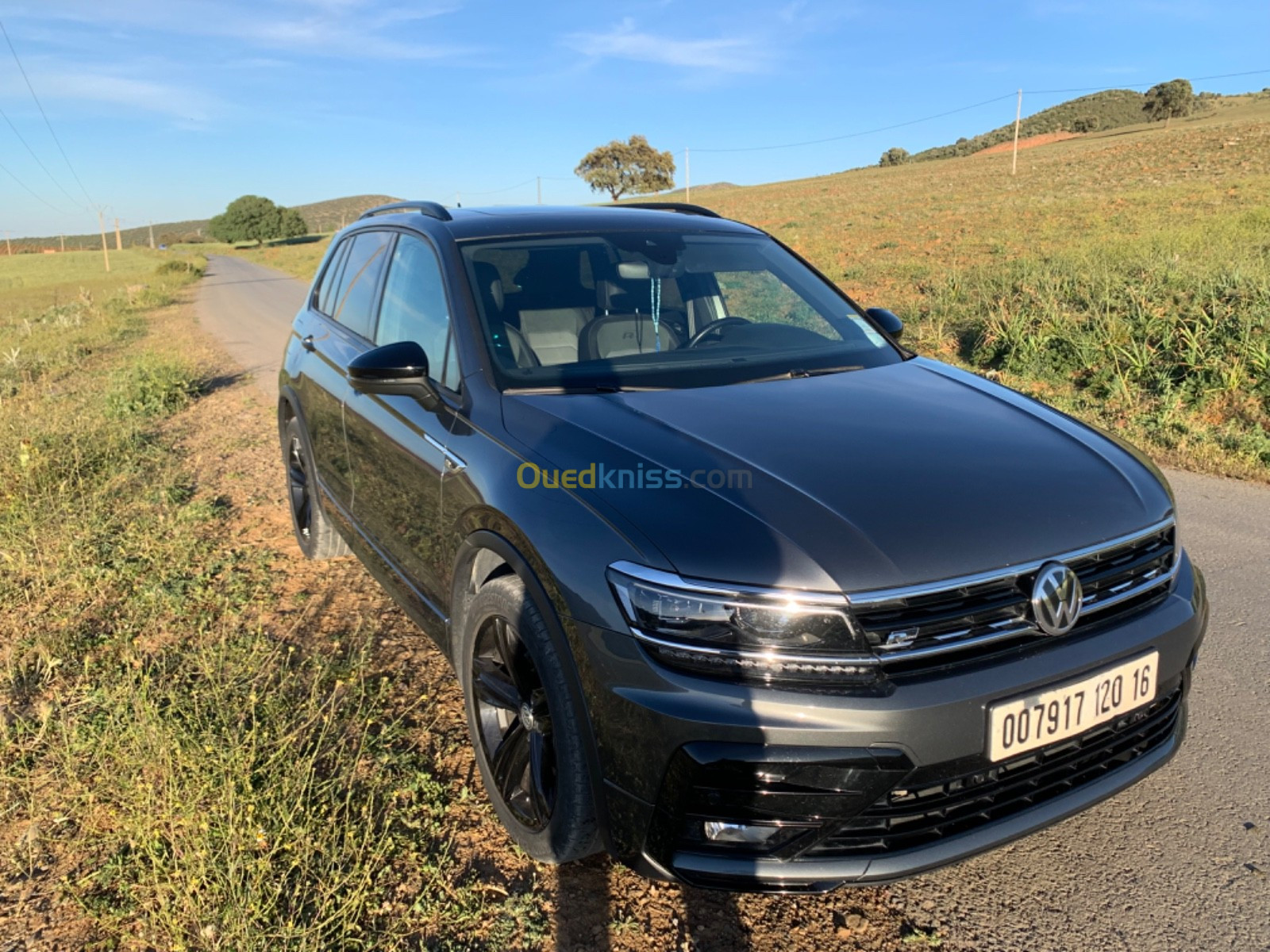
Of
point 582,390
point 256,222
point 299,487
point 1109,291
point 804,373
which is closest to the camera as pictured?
point 582,390

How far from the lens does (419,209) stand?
12.4 feet

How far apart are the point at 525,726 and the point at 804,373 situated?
1.47 metres

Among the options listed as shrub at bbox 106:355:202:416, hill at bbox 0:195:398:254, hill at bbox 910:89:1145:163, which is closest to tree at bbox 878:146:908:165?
hill at bbox 910:89:1145:163

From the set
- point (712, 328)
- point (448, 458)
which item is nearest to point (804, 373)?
point (712, 328)

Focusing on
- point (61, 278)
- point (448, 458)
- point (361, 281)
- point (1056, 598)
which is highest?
point (61, 278)

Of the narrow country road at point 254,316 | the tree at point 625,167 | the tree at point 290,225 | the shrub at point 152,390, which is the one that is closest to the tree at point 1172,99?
the tree at point 625,167

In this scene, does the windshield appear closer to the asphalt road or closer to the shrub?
the asphalt road

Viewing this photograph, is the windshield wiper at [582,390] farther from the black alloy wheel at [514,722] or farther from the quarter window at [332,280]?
the quarter window at [332,280]

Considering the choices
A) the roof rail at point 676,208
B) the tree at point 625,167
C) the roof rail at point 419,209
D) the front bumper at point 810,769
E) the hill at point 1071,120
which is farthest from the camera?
the hill at point 1071,120

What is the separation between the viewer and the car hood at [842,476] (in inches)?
75.3

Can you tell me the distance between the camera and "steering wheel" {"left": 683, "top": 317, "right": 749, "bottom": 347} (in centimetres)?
324

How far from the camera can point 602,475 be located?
2.21 meters

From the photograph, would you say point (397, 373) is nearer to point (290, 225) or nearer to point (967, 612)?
point (967, 612)

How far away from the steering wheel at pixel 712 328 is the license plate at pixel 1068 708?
67.3 inches
